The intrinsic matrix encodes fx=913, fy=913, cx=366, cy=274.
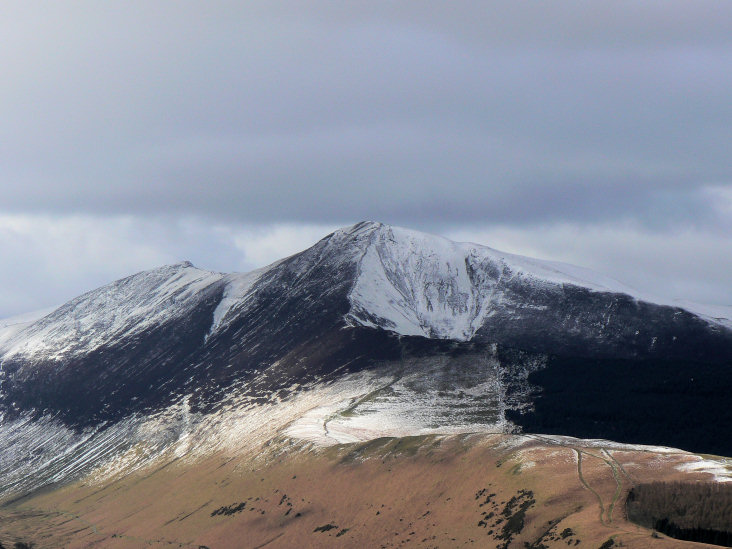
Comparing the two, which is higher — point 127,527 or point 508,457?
point 508,457

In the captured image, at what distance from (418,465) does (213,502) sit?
5567 centimetres

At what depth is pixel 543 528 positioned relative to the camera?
108 m

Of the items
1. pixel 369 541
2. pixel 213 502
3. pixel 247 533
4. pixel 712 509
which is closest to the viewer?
pixel 712 509

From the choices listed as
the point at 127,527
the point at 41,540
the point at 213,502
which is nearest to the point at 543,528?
the point at 213,502

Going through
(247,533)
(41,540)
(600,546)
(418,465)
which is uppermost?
(600,546)

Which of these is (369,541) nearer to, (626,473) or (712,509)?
(626,473)

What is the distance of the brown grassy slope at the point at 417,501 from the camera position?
363 ft

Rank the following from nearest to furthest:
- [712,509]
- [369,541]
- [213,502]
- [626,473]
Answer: [712,509], [626,473], [369,541], [213,502]

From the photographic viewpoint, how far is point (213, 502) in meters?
188

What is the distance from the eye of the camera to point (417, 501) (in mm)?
140250

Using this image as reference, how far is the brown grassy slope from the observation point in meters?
111

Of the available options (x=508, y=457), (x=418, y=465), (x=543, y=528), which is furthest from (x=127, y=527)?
(x=543, y=528)

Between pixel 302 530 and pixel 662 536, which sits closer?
pixel 662 536

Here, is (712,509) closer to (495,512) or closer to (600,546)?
(600,546)
